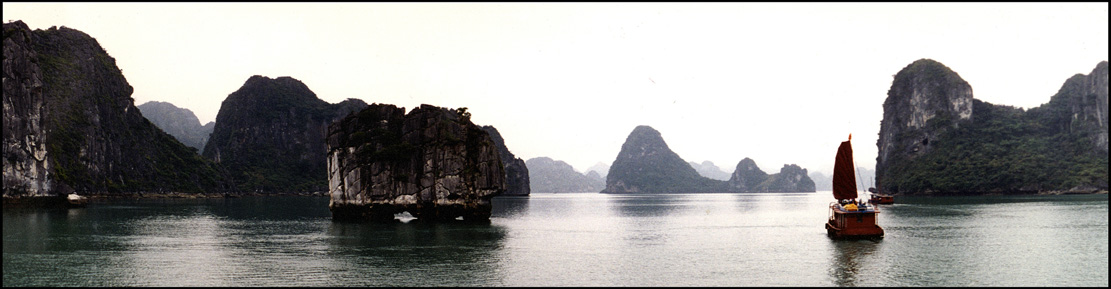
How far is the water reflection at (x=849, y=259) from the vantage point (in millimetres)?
29547

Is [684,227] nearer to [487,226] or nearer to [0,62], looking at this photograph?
[487,226]

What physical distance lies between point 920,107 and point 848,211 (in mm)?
154607

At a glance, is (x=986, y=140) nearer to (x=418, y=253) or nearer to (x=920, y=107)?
(x=920, y=107)

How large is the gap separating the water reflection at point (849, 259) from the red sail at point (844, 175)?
345cm

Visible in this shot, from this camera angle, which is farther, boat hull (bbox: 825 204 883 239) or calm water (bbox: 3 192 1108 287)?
boat hull (bbox: 825 204 883 239)

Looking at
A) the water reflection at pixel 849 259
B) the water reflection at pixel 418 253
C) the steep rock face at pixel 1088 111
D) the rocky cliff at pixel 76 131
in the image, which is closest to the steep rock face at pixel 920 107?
the steep rock face at pixel 1088 111

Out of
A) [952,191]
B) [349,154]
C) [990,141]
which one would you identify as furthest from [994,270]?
[990,141]

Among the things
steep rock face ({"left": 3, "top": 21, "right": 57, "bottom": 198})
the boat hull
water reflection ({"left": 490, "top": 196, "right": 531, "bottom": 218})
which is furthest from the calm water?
steep rock face ({"left": 3, "top": 21, "right": 57, "bottom": 198})

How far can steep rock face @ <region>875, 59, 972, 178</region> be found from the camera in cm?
17200

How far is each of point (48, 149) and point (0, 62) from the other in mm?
13576

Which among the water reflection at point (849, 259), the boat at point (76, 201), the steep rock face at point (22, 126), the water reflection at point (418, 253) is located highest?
the steep rock face at point (22, 126)

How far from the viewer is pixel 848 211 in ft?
148

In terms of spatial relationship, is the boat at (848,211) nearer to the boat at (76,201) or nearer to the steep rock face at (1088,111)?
the boat at (76,201)

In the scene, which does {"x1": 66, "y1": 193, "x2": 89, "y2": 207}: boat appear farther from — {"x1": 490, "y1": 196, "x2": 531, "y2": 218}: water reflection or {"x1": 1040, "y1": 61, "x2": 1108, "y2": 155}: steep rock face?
{"x1": 1040, "y1": 61, "x2": 1108, "y2": 155}: steep rock face
